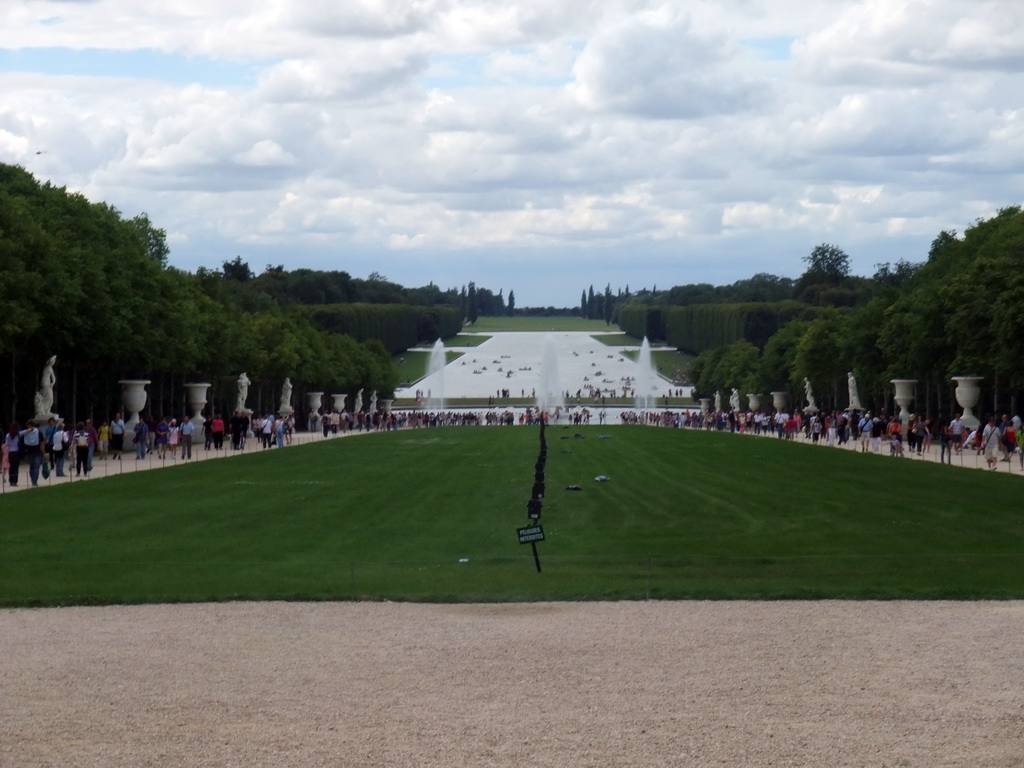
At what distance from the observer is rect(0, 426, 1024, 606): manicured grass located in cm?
1700

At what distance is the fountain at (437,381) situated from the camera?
452ft

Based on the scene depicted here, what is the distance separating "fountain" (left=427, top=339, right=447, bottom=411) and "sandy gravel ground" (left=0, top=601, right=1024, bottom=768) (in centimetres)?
11413

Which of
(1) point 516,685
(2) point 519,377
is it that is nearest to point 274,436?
(1) point 516,685

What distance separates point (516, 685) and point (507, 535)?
35.7 feet

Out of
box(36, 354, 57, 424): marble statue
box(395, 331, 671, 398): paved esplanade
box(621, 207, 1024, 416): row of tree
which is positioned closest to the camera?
box(36, 354, 57, 424): marble statue

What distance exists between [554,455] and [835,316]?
1743 inches

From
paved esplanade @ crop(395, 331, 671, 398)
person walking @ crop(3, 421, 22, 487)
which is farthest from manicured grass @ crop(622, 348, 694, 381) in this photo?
person walking @ crop(3, 421, 22, 487)

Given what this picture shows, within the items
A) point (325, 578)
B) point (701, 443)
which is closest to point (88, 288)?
point (701, 443)

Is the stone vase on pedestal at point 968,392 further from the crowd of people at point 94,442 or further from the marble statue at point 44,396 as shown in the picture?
the marble statue at point 44,396

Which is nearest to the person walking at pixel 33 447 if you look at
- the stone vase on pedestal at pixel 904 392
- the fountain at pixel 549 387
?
the stone vase on pedestal at pixel 904 392

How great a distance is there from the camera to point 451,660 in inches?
500

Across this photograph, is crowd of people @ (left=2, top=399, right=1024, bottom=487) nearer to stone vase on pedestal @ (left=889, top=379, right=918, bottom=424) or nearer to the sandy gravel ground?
stone vase on pedestal @ (left=889, top=379, right=918, bottom=424)

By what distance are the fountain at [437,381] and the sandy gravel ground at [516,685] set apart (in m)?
114

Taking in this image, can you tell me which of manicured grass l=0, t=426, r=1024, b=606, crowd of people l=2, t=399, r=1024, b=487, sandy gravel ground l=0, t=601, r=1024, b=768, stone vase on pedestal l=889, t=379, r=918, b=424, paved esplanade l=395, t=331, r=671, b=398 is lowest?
sandy gravel ground l=0, t=601, r=1024, b=768
